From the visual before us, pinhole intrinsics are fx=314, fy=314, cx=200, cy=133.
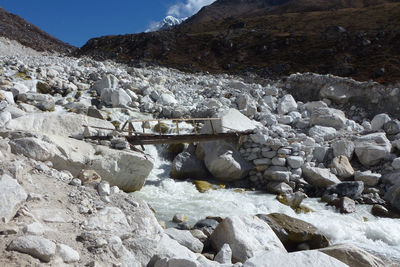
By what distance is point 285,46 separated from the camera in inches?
1444

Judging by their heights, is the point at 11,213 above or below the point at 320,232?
above

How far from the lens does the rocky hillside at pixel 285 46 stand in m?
29.0

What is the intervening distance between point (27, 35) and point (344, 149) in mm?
61379

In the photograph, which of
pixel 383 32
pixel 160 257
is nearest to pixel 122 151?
pixel 160 257

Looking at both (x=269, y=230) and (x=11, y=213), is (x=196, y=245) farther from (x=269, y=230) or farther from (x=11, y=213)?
(x=11, y=213)

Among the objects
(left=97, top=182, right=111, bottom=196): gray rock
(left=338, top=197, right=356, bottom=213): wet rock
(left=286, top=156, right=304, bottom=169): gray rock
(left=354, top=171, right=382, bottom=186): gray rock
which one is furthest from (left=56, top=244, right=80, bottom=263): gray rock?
(left=354, top=171, right=382, bottom=186): gray rock

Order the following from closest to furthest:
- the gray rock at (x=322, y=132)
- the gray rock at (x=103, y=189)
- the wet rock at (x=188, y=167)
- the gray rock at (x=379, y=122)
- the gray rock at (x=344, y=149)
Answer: the gray rock at (x=103, y=189) → the wet rock at (x=188, y=167) → the gray rock at (x=344, y=149) → the gray rock at (x=322, y=132) → the gray rock at (x=379, y=122)

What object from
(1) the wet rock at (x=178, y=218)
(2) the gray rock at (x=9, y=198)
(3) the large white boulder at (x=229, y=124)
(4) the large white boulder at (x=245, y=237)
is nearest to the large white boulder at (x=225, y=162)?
(3) the large white boulder at (x=229, y=124)

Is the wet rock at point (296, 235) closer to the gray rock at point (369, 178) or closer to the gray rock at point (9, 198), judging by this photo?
the gray rock at point (369, 178)

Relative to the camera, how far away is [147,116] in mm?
13203

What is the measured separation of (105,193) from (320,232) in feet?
14.4

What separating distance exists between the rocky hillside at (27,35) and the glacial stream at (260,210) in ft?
169

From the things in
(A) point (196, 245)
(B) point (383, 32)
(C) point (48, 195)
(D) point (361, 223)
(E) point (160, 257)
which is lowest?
(D) point (361, 223)

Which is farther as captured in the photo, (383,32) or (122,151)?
(383,32)
